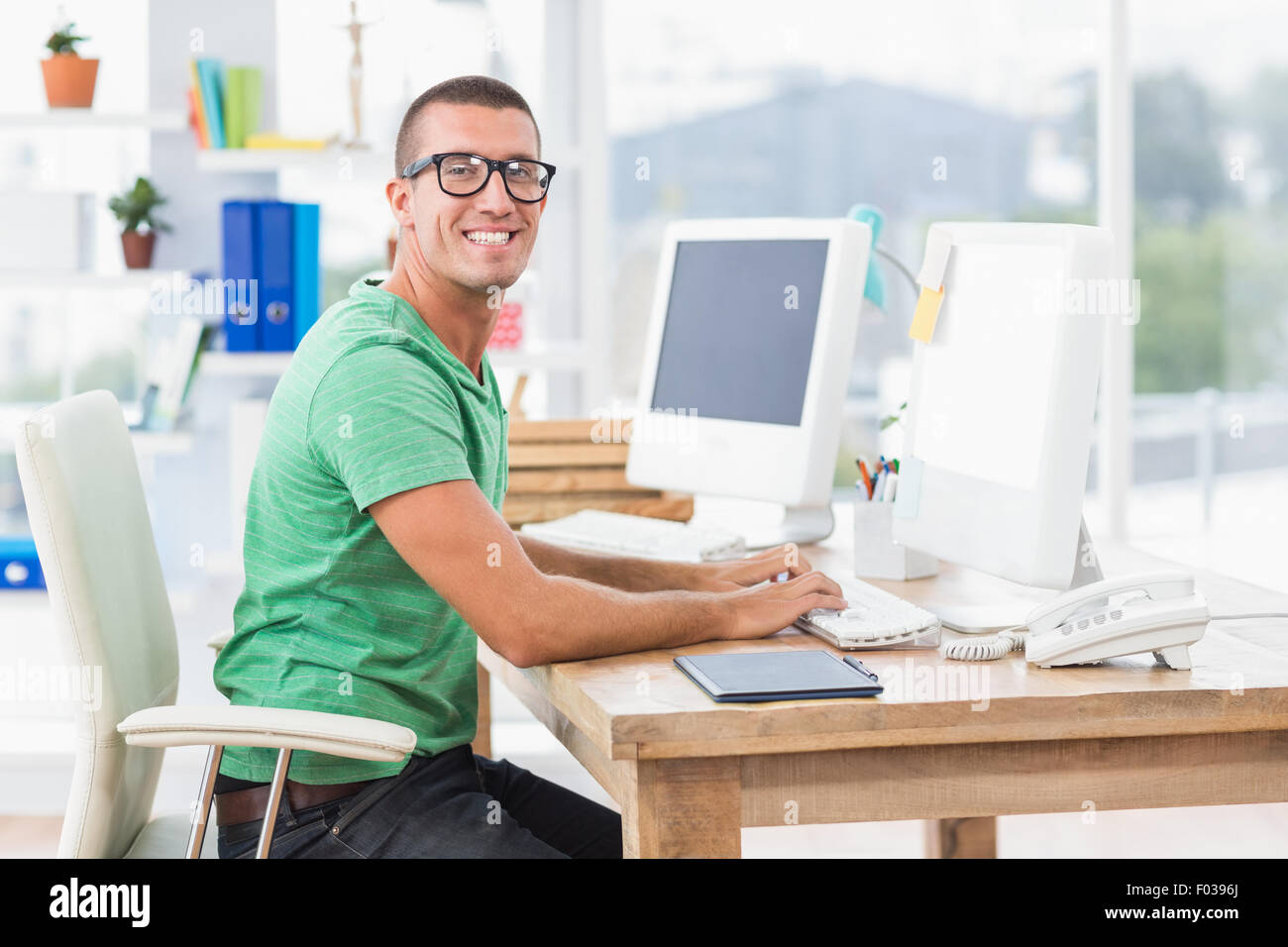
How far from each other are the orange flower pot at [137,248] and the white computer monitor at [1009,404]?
2221 millimetres

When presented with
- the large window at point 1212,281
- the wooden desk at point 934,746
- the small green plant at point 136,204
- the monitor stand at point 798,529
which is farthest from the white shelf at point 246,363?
the large window at point 1212,281

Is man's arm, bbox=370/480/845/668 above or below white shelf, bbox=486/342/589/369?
below

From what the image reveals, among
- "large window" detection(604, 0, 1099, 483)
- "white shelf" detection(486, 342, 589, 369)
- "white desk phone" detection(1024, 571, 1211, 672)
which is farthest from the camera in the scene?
"large window" detection(604, 0, 1099, 483)

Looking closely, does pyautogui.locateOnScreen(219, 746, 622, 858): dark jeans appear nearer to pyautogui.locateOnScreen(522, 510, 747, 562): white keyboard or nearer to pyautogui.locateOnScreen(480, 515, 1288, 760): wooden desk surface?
pyautogui.locateOnScreen(480, 515, 1288, 760): wooden desk surface

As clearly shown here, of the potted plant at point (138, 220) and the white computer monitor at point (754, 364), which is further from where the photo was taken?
the potted plant at point (138, 220)

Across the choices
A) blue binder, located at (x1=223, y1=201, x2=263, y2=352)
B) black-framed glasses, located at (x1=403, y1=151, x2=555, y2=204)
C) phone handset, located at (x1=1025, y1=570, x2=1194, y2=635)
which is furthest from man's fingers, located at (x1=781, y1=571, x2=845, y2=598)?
blue binder, located at (x1=223, y1=201, x2=263, y2=352)

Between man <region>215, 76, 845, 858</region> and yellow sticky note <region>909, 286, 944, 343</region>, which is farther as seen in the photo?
yellow sticky note <region>909, 286, 944, 343</region>

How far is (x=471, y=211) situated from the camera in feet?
5.51

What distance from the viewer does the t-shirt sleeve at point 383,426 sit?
55.5 inches

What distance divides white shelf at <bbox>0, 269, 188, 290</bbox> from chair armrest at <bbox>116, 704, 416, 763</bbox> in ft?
7.10

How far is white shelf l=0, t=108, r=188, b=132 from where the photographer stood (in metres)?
3.22

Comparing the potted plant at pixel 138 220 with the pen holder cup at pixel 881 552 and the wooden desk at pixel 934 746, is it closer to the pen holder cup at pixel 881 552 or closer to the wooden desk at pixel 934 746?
the pen holder cup at pixel 881 552

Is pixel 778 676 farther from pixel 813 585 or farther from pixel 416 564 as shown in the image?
pixel 416 564

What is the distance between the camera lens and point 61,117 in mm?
3244
